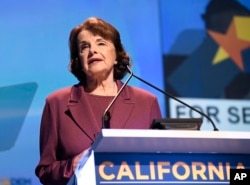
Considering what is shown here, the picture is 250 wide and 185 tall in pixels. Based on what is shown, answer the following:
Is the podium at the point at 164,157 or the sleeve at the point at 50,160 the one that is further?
the sleeve at the point at 50,160

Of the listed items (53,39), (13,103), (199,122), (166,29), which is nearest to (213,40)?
(166,29)

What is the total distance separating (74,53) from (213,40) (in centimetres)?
107

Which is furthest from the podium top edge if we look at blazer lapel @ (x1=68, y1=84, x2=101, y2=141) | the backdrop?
the backdrop

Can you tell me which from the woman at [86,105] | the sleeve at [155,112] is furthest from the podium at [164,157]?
the sleeve at [155,112]

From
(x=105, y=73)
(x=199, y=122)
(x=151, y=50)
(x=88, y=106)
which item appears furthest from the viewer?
(x=151, y=50)

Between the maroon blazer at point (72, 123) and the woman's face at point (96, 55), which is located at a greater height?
the woman's face at point (96, 55)

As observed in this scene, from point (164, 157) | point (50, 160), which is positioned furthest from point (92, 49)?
point (164, 157)

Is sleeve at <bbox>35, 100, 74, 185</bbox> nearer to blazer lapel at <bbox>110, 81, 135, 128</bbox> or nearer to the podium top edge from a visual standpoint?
blazer lapel at <bbox>110, 81, 135, 128</bbox>

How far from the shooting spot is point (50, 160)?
7.31 feet

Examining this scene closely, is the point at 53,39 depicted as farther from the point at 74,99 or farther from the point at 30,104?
the point at 74,99

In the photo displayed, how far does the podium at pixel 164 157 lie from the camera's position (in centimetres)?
165

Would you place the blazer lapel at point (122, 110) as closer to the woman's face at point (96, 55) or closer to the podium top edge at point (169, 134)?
the woman's face at point (96, 55)

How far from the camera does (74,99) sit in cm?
240

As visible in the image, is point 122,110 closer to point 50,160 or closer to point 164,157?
point 50,160
